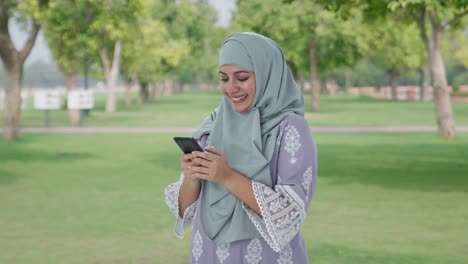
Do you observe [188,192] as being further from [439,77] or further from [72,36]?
[72,36]

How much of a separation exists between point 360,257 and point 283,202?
490 cm

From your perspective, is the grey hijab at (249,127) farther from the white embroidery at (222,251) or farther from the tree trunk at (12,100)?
the tree trunk at (12,100)

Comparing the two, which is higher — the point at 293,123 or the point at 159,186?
the point at 293,123

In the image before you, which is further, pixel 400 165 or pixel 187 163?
pixel 400 165

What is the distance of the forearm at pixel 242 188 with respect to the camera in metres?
3.08

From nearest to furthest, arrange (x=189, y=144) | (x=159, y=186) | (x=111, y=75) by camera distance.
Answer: (x=189, y=144) < (x=159, y=186) < (x=111, y=75)

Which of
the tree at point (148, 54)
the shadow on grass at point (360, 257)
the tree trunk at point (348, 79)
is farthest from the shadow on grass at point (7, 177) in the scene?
the tree trunk at point (348, 79)

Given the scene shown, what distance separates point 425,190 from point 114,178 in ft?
18.1

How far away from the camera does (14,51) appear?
894 inches

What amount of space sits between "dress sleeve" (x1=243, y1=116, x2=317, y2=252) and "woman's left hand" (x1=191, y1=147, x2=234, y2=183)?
0.45ft

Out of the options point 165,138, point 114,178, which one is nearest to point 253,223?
point 114,178

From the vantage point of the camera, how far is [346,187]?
42.1ft

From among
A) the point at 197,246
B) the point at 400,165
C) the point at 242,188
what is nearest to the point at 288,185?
the point at 242,188

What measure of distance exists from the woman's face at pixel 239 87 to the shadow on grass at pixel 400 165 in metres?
9.78
